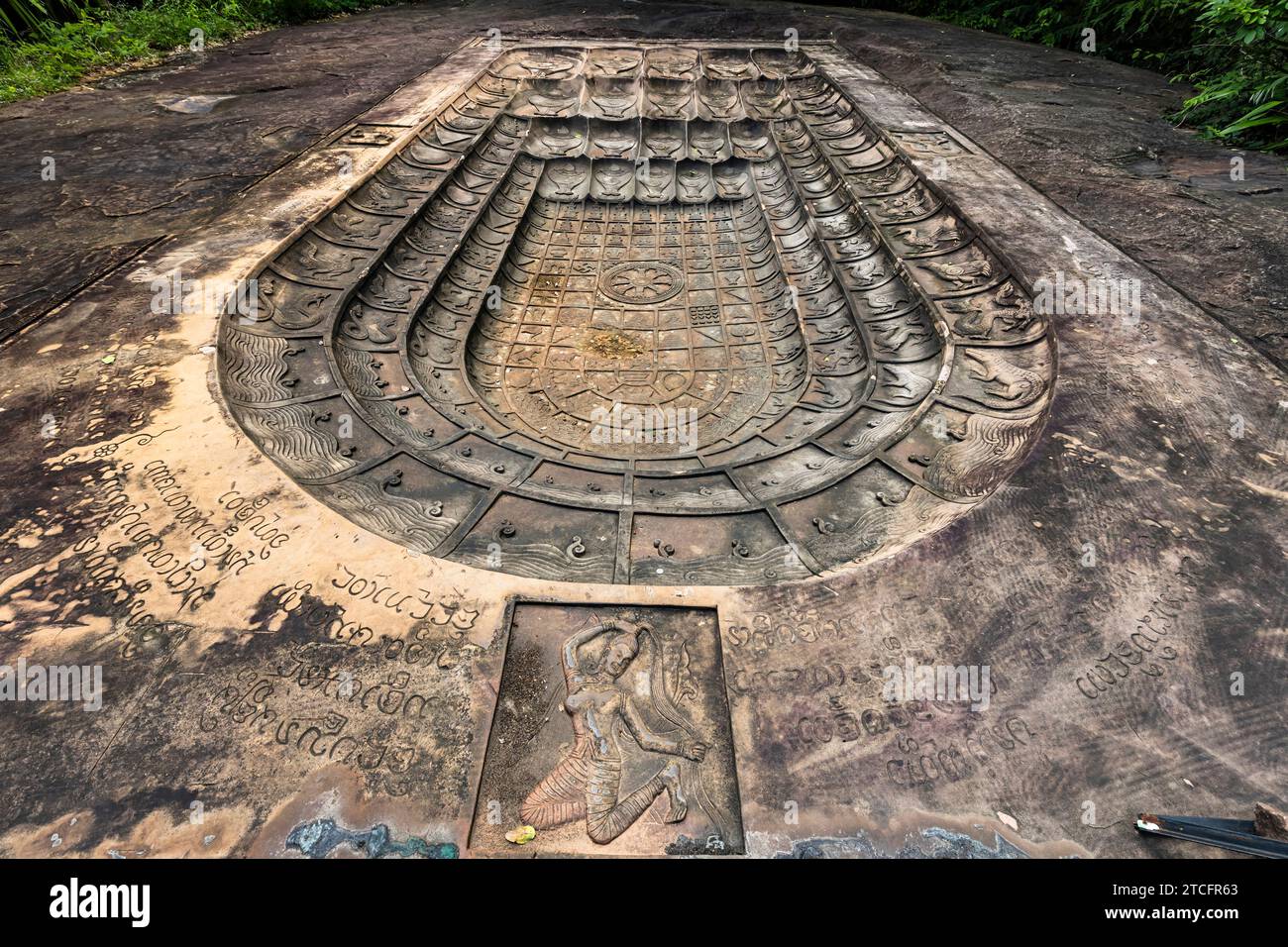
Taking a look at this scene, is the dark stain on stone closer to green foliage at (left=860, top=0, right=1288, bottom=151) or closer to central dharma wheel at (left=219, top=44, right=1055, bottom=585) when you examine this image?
central dharma wheel at (left=219, top=44, right=1055, bottom=585)

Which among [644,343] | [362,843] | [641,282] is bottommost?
[362,843]

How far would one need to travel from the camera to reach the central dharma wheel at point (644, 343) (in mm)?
4977

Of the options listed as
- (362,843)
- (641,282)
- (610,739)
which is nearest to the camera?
(362,843)

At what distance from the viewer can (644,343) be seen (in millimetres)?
8531

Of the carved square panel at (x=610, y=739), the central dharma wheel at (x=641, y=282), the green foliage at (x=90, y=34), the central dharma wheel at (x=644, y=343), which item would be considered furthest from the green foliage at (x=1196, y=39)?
the green foliage at (x=90, y=34)

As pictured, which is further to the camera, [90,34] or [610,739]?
[90,34]

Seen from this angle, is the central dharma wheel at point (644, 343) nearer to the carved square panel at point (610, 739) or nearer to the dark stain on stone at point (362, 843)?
the carved square panel at point (610, 739)

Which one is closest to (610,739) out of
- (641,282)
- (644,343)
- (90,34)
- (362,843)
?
(362,843)

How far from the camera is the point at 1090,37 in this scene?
13.1m

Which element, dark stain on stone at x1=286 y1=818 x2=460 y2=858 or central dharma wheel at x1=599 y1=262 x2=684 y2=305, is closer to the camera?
dark stain on stone at x1=286 y1=818 x2=460 y2=858

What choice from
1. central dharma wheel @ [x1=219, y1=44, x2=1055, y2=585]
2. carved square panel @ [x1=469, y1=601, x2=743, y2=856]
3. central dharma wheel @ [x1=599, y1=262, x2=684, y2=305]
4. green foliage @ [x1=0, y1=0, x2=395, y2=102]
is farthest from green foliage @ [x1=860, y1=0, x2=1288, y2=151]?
green foliage @ [x1=0, y1=0, x2=395, y2=102]

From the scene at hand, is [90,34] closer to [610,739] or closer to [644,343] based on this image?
[644,343]

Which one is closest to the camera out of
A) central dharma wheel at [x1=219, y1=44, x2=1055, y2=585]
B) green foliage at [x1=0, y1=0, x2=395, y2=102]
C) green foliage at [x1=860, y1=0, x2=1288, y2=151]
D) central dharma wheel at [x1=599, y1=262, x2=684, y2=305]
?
central dharma wheel at [x1=219, y1=44, x2=1055, y2=585]

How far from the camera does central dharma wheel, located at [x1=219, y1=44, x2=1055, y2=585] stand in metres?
4.98
